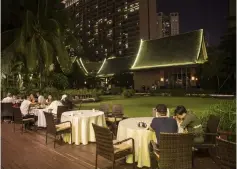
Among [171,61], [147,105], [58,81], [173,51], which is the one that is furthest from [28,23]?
[173,51]

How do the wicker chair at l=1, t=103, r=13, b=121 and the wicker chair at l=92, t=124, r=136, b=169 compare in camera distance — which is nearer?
the wicker chair at l=92, t=124, r=136, b=169

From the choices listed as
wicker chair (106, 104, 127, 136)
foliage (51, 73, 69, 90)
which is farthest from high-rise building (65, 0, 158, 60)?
wicker chair (106, 104, 127, 136)

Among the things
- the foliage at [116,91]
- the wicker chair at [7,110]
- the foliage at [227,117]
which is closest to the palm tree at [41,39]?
the wicker chair at [7,110]

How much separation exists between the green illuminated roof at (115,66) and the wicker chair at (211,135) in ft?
97.1

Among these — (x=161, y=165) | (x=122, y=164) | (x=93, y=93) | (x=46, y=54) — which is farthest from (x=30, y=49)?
(x=161, y=165)

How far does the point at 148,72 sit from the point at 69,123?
24.3 m

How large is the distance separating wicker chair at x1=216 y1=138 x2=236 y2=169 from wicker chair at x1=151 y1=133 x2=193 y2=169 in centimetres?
46

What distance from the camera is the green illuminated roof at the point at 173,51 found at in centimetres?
2550

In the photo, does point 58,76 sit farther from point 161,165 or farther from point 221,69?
point 161,165

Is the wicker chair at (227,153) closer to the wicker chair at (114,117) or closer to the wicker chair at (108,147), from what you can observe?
the wicker chair at (108,147)

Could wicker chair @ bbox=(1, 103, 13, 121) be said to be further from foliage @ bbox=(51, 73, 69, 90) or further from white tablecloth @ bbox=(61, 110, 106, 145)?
foliage @ bbox=(51, 73, 69, 90)

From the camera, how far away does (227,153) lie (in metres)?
3.08

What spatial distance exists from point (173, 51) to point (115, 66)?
37.8 feet

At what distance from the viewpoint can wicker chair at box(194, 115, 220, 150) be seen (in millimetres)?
4328
